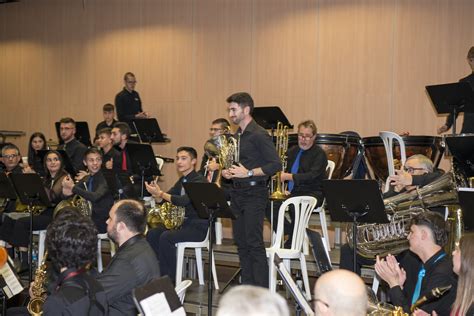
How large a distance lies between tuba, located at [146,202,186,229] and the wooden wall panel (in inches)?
167

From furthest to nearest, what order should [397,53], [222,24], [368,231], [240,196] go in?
[222,24]
[397,53]
[240,196]
[368,231]

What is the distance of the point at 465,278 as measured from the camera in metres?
3.67

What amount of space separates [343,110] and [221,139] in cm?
482

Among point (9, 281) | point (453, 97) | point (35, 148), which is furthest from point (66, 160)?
point (453, 97)

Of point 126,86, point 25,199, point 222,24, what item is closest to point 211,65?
point 222,24

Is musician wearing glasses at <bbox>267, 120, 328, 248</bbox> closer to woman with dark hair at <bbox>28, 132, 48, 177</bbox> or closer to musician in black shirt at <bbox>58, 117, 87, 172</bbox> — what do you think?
musician in black shirt at <bbox>58, 117, 87, 172</bbox>

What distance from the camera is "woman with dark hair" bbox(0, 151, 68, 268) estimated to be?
820cm

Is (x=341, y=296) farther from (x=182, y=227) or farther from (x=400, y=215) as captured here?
(x=182, y=227)

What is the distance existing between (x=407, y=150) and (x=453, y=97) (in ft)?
2.98

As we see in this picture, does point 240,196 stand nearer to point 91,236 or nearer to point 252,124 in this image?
point 252,124

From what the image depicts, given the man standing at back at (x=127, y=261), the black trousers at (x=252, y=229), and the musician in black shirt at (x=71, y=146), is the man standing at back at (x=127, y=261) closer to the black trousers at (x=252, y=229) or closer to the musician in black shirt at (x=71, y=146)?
the black trousers at (x=252, y=229)

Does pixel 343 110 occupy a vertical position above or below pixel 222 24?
below

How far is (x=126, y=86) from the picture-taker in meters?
12.2

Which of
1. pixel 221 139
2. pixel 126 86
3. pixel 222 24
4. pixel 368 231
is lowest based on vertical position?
pixel 368 231
